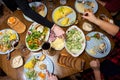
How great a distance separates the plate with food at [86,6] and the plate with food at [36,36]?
1.48ft

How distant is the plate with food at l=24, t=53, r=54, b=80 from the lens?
6.16ft

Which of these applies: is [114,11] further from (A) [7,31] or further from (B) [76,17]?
(A) [7,31]

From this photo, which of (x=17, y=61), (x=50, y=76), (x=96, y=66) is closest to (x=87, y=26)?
(x=96, y=66)

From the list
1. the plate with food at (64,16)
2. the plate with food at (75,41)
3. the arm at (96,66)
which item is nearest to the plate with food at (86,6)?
the plate with food at (64,16)

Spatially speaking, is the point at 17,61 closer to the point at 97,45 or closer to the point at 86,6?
the point at 97,45

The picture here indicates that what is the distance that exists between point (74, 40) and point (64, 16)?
316 millimetres

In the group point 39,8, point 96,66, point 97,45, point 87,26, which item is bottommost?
point 96,66

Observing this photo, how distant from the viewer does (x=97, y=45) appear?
199 centimetres

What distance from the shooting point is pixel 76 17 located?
2148 millimetres

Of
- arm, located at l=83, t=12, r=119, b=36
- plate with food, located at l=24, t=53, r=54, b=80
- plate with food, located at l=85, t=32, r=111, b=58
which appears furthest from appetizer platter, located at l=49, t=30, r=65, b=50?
arm, located at l=83, t=12, r=119, b=36

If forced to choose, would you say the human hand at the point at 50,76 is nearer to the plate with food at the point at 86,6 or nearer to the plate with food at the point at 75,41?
the plate with food at the point at 75,41

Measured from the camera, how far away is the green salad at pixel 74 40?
198cm

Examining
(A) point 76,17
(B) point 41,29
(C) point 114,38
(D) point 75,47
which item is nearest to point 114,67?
(C) point 114,38

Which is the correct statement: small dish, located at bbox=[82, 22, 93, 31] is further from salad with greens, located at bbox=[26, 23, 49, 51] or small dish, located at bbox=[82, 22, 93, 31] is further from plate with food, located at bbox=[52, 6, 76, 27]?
salad with greens, located at bbox=[26, 23, 49, 51]
